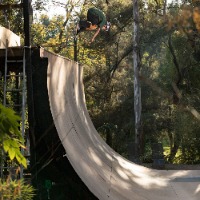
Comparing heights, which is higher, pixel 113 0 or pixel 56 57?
pixel 113 0

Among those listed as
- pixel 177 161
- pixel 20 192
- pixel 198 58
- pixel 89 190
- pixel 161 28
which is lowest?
pixel 177 161

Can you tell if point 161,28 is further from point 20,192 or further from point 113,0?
point 20,192

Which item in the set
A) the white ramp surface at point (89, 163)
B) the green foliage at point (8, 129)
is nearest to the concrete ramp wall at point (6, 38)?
the white ramp surface at point (89, 163)

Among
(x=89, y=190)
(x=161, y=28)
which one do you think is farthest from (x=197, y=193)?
(x=161, y=28)

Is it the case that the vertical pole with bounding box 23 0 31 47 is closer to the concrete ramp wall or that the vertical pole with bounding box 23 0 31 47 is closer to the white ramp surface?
the white ramp surface

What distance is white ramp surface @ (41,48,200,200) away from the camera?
626 centimetres

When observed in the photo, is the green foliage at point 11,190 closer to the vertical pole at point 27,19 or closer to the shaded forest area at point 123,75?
the vertical pole at point 27,19

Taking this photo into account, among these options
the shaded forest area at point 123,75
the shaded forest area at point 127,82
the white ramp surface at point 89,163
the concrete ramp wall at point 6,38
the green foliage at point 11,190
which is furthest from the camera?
the shaded forest area at point 123,75

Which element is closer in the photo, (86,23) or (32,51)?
(32,51)

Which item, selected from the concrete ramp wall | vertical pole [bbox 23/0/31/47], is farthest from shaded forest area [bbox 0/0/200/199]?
vertical pole [bbox 23/0/31/47]

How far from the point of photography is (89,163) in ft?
22.7

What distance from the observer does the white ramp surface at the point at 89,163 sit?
20.5 feet

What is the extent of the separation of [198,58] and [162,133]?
23.1 ft

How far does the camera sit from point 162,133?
28406 mm
